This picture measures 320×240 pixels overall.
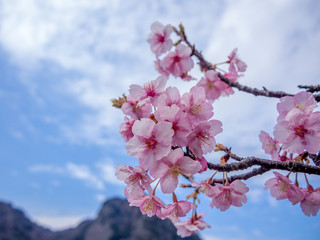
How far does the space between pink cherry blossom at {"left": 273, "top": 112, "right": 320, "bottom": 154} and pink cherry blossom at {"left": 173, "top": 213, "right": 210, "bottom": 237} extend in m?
1.80

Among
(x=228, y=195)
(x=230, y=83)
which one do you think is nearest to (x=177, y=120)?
(x=228, y=195)

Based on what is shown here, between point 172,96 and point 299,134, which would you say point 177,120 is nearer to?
point 172,96

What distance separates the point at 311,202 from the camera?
1915 millimetres

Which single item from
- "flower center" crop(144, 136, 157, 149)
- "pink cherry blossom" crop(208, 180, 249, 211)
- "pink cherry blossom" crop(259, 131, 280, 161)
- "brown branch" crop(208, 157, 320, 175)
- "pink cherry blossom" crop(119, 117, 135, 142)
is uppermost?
"pink cherry blossom" crop(259, 131, 280, 161)

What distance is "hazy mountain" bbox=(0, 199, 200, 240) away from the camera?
37000 mm

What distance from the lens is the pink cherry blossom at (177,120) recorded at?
151 centimetres

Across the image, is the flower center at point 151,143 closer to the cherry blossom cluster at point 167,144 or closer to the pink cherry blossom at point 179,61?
the cherry blossom cluster at point 167,144

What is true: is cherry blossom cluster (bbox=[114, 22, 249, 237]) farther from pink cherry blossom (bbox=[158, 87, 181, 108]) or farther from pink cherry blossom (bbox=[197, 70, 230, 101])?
pink cherry blossom (bbox=[197, 70, 230, 101])

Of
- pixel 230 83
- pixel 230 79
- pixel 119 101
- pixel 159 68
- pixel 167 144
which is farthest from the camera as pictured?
pixel 159 68

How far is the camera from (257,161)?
170 centimetres

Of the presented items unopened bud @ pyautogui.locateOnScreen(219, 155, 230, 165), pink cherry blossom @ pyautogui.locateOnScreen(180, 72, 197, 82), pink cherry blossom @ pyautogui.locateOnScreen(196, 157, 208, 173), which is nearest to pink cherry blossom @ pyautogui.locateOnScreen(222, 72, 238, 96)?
pink cherry blossom @ pyautogui.locateOnScreen(180, 72, 197, 82)

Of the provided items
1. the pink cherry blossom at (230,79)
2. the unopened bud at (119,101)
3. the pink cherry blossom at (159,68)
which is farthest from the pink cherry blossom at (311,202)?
the pink cherry blossom at (159,68)

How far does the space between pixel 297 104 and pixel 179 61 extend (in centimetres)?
204

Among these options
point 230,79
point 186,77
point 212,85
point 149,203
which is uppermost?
point 186,77
